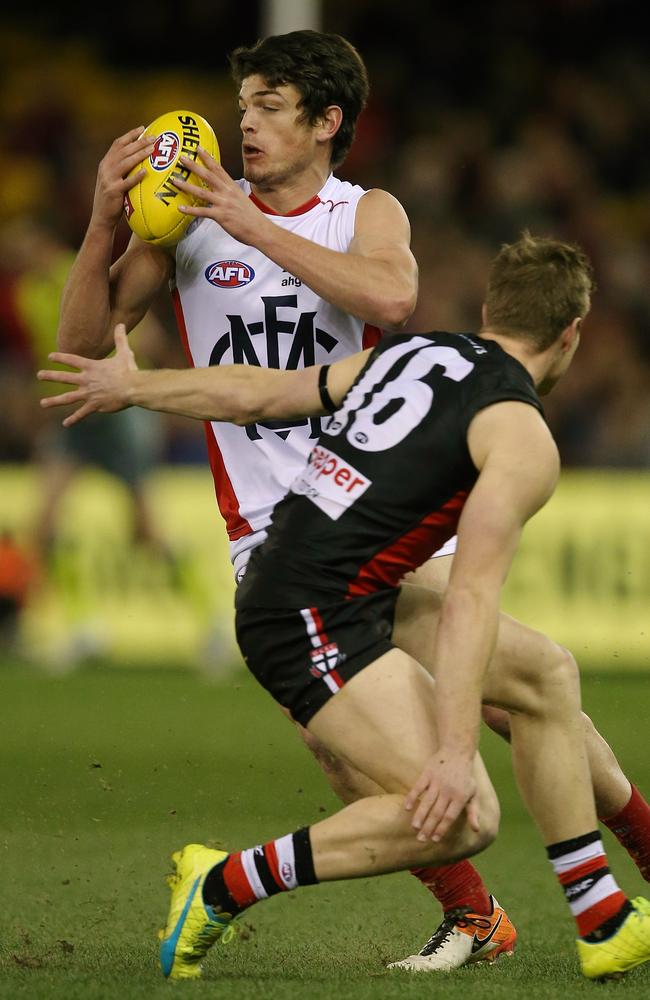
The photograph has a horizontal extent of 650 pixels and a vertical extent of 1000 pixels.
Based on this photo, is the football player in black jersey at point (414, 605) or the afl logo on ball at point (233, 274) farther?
the afl logo on ball at point (233, 274)

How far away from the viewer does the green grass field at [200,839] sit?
160 inches

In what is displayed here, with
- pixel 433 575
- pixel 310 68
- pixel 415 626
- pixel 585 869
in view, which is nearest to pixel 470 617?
pixel 415 626

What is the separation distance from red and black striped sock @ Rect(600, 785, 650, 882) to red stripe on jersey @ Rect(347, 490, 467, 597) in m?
1.04

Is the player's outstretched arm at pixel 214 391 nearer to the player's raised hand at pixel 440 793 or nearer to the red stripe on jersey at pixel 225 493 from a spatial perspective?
the red stripe on jersey at pixel 225 493

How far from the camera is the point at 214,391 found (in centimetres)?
420

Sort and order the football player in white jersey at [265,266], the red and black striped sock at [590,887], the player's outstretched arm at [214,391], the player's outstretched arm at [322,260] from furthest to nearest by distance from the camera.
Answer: the football player in white jersey at [265,266] < the player's outstretched arm at [322,260] < the player's outstretched arm at [214,391] < the red and black striped sock at [590,887]

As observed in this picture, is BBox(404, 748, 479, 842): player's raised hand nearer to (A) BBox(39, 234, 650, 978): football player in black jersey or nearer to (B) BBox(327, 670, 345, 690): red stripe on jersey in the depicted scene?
(A) BBox(39, 234, 650, 978): football player in black jersey

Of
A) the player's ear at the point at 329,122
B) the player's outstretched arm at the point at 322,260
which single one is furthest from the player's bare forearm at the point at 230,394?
the player's ear at the point at 329,122

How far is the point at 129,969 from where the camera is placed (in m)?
4.19

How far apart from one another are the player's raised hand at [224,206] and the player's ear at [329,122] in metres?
0.46

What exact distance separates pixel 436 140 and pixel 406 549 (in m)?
11.9

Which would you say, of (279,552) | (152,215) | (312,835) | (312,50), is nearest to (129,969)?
(312,835)

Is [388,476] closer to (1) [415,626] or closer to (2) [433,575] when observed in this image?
(1) [415,626]

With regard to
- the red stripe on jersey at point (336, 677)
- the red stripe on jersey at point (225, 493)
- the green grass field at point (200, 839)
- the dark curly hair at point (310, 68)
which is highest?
the dark curly hair at point (310, 68)
